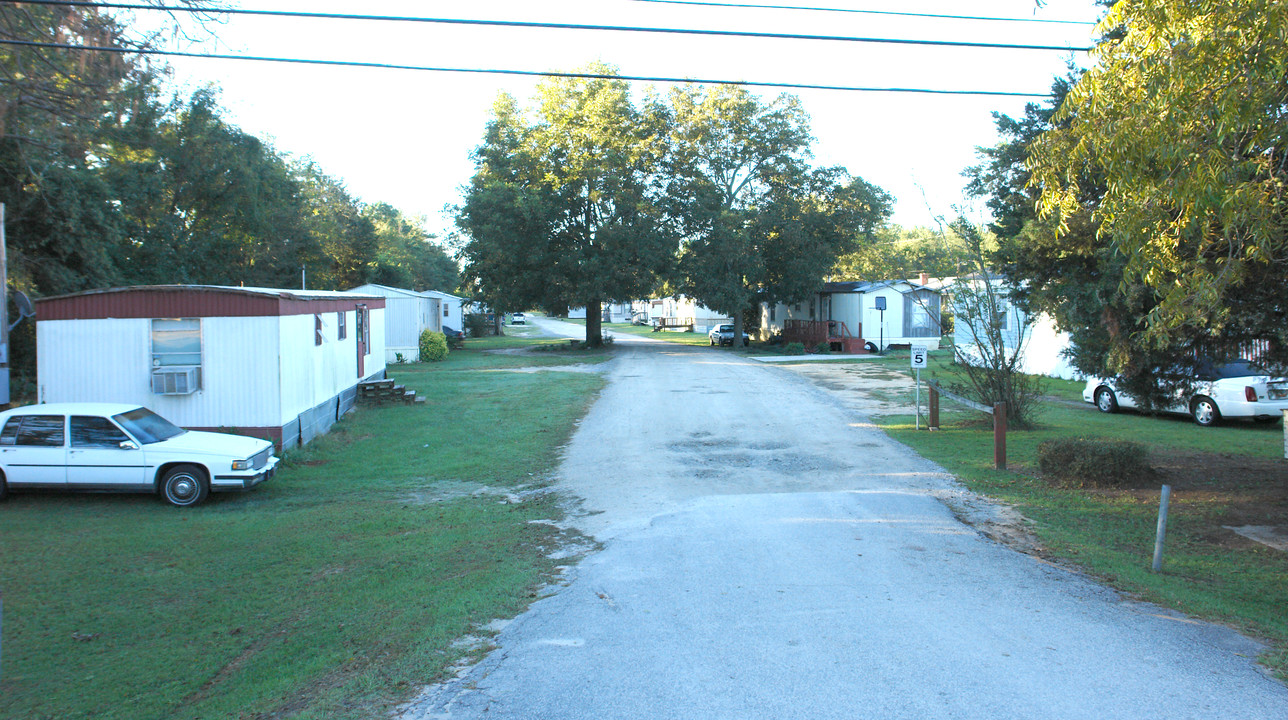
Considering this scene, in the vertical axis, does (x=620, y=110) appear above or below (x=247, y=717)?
above

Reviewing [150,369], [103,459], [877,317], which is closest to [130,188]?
[150,369]

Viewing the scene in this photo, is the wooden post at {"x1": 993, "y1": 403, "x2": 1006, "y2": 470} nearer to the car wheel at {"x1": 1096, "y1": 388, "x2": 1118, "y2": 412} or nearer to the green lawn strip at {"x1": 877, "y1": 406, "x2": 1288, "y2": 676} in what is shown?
the green lawn strip at {"x1": 877, "y1": 406, "x2": 1288, "y2": 676}

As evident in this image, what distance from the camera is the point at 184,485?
441 inches

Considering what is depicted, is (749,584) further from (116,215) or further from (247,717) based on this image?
(116,215)

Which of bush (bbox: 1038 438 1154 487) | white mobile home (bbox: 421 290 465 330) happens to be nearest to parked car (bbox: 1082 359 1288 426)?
bush (bbox: 1038 438 1154 487)

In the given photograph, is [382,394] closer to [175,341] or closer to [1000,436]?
[175,341]

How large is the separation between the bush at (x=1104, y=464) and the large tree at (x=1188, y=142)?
326 centimetres

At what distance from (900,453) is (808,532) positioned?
5.42m

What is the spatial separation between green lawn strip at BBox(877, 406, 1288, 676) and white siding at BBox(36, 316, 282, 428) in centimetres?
1081

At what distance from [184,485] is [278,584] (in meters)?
4.57

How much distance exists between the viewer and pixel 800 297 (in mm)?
43750

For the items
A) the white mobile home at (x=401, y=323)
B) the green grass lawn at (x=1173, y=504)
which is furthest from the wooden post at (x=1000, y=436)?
the white mobile home at (x=401, y=323)

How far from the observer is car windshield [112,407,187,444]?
36.9ft

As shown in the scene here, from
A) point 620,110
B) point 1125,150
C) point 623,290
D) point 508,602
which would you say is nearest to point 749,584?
point 508,602
